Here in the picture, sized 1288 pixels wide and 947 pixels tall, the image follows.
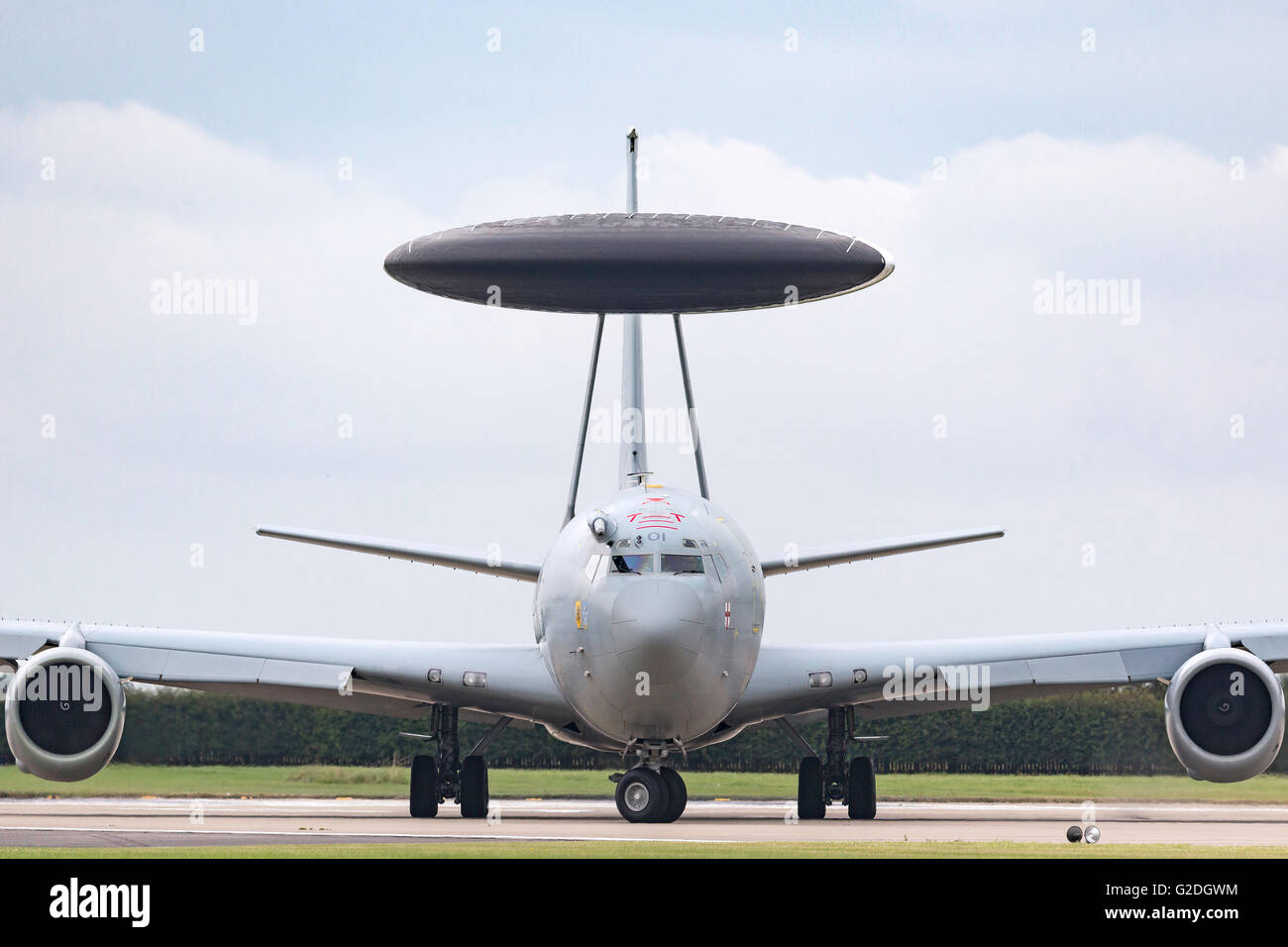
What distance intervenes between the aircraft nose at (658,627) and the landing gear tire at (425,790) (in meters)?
6.35

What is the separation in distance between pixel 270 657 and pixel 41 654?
3.67 m

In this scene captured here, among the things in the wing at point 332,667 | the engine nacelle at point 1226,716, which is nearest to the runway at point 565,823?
the engine nacelle at point 1226,716

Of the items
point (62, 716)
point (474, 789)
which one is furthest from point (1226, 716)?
point (62, 716)

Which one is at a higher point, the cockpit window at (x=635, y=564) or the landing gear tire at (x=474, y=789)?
the cockpit window at (x=635, y=564)

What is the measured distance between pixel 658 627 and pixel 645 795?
10.3ft

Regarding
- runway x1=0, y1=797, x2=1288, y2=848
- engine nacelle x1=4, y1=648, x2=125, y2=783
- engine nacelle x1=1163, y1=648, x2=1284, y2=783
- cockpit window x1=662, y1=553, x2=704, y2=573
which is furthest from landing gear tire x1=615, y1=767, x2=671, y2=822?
Result: engine nacelle x1=4, y1=648, x2=125, y2=783

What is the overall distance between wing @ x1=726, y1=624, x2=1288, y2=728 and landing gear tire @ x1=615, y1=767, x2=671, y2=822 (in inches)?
97.1

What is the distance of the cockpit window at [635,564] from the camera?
770 inches

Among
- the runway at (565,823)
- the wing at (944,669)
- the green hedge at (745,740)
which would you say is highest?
the wing at (944,669)

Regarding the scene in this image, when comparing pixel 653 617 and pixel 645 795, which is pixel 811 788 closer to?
pixel 645 795

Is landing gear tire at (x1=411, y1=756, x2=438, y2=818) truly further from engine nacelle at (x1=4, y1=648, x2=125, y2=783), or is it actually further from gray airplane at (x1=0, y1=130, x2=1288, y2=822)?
engine nacelle at (x1=4, y1=648, x2=125, y2=783)

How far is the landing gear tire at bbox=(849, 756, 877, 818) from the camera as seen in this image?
25.8 meters

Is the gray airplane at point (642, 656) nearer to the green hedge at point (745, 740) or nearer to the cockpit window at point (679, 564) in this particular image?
the cockpit window at point (679, 564)
